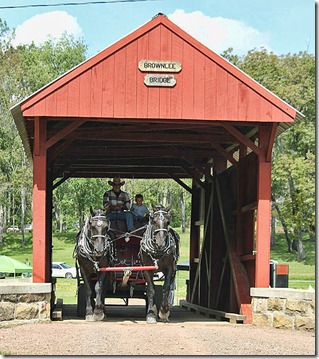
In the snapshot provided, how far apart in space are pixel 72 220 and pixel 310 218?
81.0 feet

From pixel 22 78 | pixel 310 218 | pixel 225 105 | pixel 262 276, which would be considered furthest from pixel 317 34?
pixel 22 78

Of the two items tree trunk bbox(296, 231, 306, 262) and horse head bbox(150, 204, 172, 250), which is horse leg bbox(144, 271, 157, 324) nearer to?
horse head bbox(150, 204, 172, 250)

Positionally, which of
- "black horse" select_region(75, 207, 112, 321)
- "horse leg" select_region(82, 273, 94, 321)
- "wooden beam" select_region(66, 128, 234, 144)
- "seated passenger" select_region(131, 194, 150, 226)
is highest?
"wooden beam" select_region(66, 128, 234, 144)

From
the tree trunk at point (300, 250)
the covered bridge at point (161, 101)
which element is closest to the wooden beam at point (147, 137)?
the covered bridge at point (161, 101)

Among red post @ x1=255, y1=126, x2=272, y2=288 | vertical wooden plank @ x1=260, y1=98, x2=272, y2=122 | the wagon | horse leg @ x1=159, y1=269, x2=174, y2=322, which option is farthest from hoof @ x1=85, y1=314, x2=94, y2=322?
vertical wooden plank @ x1=260, y1=98, x2=272, y2=122

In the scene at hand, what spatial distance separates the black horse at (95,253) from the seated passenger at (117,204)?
1124 mm

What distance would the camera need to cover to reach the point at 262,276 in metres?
16.5

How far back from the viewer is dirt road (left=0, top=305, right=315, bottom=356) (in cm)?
1149

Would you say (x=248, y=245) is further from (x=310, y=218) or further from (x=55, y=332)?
(x=310, y=218)

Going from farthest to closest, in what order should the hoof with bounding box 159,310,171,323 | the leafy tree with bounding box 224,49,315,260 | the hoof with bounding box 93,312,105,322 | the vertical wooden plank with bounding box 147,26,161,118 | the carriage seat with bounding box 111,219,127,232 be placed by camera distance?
the leafy tree with bounding box 224,49,315,260, the carriage seat with bounding box 111,219,127,232, the hoof with bounding box 159,310,171,323, the hoof with bounding box 93,312,105,322, the vertical wooden plank with bounding box 147,26,161,118

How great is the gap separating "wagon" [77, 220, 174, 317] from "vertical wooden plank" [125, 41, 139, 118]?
7.75ft

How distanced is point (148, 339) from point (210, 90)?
558 centimetres

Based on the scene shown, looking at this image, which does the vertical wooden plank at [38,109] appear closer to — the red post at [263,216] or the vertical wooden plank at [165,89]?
the vertical wooden plank at [165,89]

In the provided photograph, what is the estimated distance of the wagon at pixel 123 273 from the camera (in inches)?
684
